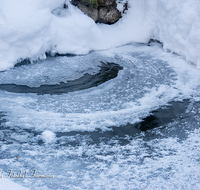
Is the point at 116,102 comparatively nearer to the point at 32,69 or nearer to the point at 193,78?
the point at 193,78

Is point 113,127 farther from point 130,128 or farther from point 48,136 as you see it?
point 48,136

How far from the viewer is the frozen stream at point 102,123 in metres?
2.79

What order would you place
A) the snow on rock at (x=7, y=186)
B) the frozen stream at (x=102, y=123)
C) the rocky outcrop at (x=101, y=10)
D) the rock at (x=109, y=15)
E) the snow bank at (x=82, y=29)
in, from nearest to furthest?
1. the snow on rock at (x=7, y=186)
2. the frozen stream at (x=102, y=123)
3. the snow bank at (x=82, y=29)
4. the rocky outcrop at (x=101, y=10)
5. the rock at (x=109, y=15)

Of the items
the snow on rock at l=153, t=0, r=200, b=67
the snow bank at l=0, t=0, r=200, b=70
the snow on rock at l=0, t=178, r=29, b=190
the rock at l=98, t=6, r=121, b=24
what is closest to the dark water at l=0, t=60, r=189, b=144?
the snow bank at l=0, t=0, r=200, b=70

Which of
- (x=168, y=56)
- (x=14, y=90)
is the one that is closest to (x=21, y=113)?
(x=14, y=90)

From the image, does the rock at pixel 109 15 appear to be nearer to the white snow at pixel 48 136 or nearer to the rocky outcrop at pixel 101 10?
the rocky outcrop at pixel 101 10

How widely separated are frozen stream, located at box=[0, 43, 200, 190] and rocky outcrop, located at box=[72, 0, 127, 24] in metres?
1.93

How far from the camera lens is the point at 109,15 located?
766cm

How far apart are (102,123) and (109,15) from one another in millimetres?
4932

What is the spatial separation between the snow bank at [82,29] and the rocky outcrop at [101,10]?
0.21m

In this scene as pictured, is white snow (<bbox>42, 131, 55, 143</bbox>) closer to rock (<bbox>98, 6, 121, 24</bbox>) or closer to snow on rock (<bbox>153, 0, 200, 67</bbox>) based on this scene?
snow on rock (<bbox>153, 0, 200, 67</bbox>)

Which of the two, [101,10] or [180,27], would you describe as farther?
[101,10]

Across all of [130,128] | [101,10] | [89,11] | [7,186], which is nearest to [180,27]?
[101,10]

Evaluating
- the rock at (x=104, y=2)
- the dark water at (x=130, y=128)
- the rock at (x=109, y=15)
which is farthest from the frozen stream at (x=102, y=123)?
the rock at (x=104, y=2)
